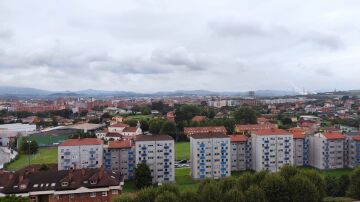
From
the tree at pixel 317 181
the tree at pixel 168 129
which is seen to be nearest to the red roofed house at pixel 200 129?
the tree at pixel 168 129

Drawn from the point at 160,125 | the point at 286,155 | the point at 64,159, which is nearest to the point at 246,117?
the point at 160,125

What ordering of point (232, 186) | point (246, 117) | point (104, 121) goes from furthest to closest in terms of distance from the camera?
1. point (104, 121)
2. point (246, 117)
3. point (232, 186)

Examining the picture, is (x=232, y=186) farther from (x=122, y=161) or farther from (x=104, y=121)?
(x=104, y=121)

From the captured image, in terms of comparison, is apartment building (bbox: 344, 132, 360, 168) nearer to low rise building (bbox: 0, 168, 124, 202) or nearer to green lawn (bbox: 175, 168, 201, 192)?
green lawn (bbox: 175, 168, 201, 192)

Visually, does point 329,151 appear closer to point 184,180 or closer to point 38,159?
point 184,180

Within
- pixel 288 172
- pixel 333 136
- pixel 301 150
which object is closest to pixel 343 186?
pixel 288 172

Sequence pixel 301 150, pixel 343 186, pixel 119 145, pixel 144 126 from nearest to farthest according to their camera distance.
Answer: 1. pixel 343 186
2. pixel 119 145
3. pixel 301 150
4. pixel 144 126
